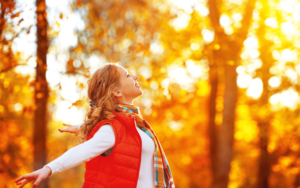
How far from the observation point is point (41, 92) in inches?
220

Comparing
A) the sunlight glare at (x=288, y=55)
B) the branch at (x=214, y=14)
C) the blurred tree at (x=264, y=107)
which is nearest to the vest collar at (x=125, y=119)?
the branch at (x=214, y=14)

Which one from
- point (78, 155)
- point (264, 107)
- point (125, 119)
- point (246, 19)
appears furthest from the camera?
A: point (264, 107)

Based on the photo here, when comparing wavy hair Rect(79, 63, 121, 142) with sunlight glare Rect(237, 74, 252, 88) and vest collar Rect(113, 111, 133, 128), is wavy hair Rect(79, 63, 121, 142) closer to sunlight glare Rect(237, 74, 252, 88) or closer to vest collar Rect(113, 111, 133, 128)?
vest collar Rect(113, 111, 133, 128)

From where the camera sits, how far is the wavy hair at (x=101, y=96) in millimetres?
2383

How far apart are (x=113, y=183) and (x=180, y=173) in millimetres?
18266

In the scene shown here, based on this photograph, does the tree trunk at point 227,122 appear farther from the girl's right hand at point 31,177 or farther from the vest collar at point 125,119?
the girl's right hand at point 31,177

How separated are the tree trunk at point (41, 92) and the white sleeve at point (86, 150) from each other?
3383 millimetres

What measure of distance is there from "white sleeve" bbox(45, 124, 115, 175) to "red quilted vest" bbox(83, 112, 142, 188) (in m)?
0.06

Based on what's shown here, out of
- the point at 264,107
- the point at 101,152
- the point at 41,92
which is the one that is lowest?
the point at 101,152

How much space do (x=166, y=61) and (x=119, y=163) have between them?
7.62 metres

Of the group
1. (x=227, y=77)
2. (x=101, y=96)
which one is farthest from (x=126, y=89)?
(x=227, y=77)

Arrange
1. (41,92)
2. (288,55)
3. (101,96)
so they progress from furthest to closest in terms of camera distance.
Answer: (288,55) < (41,92) < (101,96)

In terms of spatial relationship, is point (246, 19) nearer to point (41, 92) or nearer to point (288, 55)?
point (288, 55)

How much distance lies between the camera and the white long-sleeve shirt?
73.2 inches
